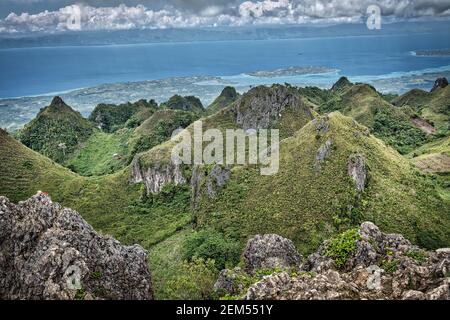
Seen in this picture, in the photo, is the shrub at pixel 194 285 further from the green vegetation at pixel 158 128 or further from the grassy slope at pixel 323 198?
the green vegetation at pixel 158 128

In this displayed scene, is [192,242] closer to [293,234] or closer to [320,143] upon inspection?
[293,234]

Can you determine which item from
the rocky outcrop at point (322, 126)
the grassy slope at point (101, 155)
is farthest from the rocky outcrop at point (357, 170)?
the grassy slope at point (101, 155)

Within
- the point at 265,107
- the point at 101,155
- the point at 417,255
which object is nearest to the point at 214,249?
the point at 417,255

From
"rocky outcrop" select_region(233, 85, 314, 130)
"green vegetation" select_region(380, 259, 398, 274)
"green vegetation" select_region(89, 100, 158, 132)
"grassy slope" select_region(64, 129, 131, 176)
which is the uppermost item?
"rocky outcrop" select_region(233, 85, 314, 130)

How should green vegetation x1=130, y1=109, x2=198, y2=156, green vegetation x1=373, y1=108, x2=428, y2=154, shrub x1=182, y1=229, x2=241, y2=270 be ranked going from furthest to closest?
green vegetation x1=130, y1=109, x2=198, y2=156 → green vegetation x1=373, y1=108, x2=428, y2=154 → shrub x1=182, y1=229, x2=241, y2=270

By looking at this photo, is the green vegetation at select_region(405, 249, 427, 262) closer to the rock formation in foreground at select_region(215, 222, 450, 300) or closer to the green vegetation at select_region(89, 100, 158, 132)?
the rock formation in foreground at select_region(215, 222, 450, 300)

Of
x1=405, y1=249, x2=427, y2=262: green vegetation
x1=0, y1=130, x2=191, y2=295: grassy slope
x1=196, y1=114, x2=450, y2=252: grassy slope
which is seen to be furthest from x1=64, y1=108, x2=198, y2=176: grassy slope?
x1=405, y1=249, x2=427, y2=262: green vegetation
